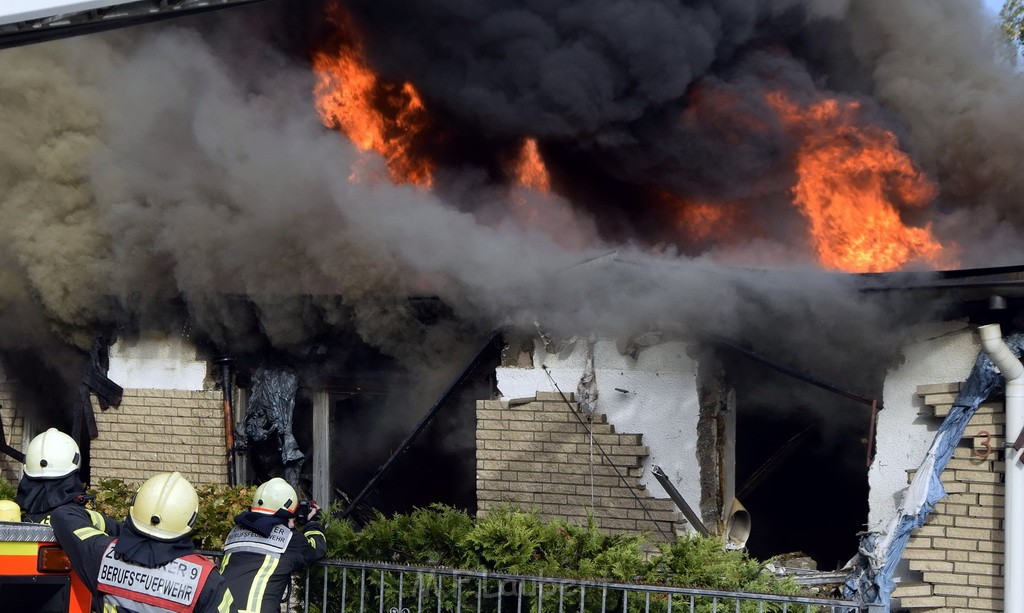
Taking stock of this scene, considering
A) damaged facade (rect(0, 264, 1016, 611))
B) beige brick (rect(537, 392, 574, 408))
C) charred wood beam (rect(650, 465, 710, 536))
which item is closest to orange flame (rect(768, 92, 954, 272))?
damaged facade (rect(0, 264, 1016, 611))

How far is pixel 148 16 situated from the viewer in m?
5.56

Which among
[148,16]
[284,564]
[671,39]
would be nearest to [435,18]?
[671,39]

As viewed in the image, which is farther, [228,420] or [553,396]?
[228,420]

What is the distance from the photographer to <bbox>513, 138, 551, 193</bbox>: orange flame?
9.87 metres

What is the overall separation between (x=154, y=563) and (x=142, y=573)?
2.5 inches

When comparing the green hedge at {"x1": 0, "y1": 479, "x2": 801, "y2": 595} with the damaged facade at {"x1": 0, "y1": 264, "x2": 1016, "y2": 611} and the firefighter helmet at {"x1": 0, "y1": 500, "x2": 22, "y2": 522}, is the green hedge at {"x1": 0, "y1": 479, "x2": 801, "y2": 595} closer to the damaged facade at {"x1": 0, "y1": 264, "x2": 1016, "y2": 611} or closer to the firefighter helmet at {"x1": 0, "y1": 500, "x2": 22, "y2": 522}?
the damaged facade at {"x1": 0, "y1": 264, "x2": 1016, "y2": 611}

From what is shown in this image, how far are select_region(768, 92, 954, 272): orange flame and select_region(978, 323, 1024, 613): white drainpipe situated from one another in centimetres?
319

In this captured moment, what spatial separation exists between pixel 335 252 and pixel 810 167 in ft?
14.2

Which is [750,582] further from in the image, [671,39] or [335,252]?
[671,39]

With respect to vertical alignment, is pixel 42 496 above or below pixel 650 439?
below

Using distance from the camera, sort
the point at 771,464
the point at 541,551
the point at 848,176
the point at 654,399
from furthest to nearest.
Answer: the point at 848,176 → the point at 771,464 → the point at 654,399 → the point at 541,551

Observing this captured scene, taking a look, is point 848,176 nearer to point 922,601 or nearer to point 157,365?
point 922,601

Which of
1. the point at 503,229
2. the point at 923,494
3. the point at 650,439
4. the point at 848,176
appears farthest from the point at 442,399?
the point at 848,176

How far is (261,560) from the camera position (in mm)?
5180
